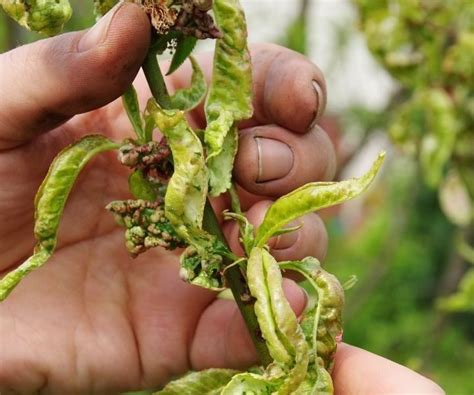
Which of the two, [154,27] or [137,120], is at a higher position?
[154,27]

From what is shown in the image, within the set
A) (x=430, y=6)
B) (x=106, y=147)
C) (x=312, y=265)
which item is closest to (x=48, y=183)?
(x=106, y=147)

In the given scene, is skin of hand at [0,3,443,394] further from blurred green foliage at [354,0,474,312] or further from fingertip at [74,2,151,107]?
blurred green foliage at [354,0,474,312]

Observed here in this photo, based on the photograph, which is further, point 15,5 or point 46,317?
point 46,317

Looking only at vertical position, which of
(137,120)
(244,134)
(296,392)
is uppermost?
(137,120)

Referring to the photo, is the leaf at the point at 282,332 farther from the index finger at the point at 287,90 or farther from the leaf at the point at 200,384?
the index finger at the point at 287,90

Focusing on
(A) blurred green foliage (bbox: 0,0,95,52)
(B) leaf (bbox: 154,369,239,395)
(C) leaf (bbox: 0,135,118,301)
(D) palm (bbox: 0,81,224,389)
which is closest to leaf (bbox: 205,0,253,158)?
(C) leaf (bbox: 0,135,118,301)

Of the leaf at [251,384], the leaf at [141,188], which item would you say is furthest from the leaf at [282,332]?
the leaf at [141,188]

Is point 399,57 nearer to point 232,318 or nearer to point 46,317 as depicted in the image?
point 232,318

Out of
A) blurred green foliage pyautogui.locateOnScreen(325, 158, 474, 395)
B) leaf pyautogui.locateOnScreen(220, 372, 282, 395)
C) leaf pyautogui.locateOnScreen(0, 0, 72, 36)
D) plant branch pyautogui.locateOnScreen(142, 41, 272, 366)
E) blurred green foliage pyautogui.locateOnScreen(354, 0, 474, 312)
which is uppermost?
leaf pyautogui.locateOnScreen(0, 0, 72, 36)
